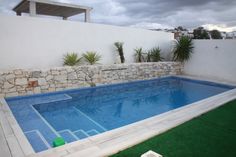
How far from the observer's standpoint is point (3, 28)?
939 centimetres

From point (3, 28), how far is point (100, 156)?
8361 millimetres

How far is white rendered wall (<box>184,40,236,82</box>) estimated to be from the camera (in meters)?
12.6

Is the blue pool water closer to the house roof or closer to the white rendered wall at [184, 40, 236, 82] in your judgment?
the white rendered wall at [184, 40, 236, 82]

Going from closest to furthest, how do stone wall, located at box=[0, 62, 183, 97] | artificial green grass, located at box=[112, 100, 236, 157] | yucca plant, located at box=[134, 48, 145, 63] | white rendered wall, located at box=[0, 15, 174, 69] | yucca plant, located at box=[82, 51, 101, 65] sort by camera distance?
1. artificial green grass, located at box=[112, 100, 236, 157]
2. stone wall, located at box=[0, 62, 183, 97]
3. white rendered wall, located at box=[0, 15, 174, 69]
4. yucca plant, located at box=[82, 51, 101, 65]
5. yucca plant, located at box=[134, 48, 145, 63]

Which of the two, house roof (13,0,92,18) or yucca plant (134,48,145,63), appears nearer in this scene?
house roof (13,0,92,18)

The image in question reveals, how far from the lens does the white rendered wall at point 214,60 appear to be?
12.6 metres

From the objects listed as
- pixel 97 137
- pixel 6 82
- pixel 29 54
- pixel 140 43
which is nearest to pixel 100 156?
pixel 97 137

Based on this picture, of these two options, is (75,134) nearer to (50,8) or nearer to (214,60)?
(214,60)

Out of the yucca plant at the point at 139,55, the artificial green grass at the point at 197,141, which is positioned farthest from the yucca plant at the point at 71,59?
the artificial green grass at the point at 197,141

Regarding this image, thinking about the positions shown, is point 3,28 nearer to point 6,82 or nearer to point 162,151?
point 6,82

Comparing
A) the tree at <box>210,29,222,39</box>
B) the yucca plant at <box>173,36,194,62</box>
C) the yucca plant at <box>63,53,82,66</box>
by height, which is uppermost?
the tree at <box>210,29,222,39</box>

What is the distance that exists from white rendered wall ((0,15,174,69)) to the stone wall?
1.59 metres

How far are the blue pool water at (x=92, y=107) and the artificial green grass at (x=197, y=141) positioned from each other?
1.98 metres

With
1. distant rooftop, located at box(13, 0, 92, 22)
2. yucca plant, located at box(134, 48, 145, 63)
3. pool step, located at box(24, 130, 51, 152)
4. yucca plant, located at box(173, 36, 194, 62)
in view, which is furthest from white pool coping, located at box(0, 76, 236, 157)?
distant rooftop, located at box(13, 0, 92, 22)
